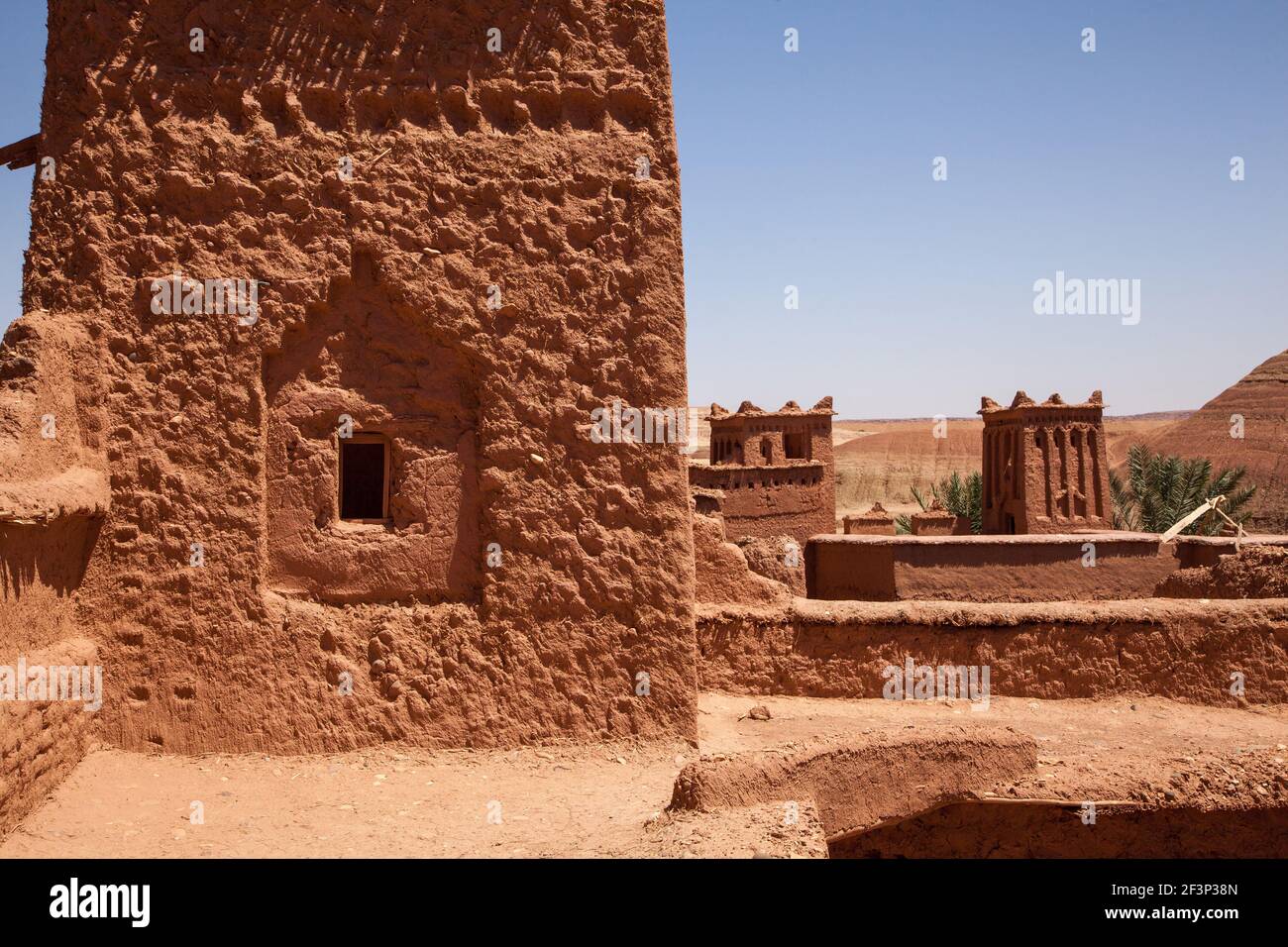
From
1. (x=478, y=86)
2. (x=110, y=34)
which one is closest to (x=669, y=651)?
(x=478, y=86)

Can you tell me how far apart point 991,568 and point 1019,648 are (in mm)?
7431

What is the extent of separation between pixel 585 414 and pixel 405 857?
2722 mm

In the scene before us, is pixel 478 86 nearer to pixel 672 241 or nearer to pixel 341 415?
pixel 672 241

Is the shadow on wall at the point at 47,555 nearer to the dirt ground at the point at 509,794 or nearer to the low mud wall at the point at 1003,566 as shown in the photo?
the dirt ground at the point at 509,794

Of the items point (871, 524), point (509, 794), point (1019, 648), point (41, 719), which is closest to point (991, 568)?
point (1019, 648)

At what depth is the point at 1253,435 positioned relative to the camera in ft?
152

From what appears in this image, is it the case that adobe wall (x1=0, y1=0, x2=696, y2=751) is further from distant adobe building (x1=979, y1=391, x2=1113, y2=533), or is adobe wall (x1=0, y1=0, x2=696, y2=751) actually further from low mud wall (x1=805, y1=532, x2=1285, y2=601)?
Answer: distant adobe building (x1=979, y1=391, x2=1113, y2=533)

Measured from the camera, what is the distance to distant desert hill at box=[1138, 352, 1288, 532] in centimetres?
4200

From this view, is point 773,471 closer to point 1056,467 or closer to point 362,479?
point 1056,467

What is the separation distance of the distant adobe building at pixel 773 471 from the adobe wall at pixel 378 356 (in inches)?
509

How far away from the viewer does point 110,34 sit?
603cm

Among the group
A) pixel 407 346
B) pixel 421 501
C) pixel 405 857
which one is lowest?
pixel 405 857

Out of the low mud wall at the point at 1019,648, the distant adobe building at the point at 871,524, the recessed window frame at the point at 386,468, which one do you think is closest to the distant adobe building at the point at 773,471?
the distant adobe building at the point at 871,524
